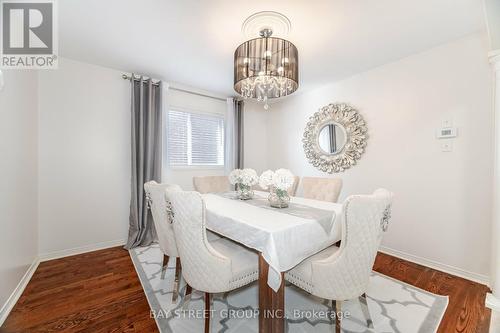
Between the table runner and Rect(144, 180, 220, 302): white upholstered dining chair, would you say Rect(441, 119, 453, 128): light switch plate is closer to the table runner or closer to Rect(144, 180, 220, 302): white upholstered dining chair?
the table runner

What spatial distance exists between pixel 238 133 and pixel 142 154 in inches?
66.5

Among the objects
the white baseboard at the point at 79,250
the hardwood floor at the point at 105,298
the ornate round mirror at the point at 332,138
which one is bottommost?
the hardwood floor at the point at 105,298

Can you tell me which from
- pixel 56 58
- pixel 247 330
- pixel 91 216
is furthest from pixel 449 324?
pixel 56 58

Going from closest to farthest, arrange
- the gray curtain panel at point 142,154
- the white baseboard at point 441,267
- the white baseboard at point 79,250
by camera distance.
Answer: the white baseboard at point 441,267, the white baseboard at point 79,250, the gray curtain panel at point 142,154

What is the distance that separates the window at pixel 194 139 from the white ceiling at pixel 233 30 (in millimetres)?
878

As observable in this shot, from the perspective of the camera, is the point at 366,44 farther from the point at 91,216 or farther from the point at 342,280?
the point at 91,216

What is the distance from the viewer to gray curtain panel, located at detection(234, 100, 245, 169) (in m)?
3.89

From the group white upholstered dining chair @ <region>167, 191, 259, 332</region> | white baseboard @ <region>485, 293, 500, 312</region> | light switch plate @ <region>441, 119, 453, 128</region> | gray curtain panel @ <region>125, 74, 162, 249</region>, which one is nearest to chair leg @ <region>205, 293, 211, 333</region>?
white upholstered dining chair @ <region>167, 191, 259, 332</region>

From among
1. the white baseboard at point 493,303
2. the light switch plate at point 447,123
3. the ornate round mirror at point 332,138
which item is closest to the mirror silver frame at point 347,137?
the ornate round mirror at point 332,138

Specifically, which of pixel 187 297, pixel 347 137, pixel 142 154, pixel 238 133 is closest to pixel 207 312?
pixel 187 297

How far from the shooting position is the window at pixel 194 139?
3373 millimetres

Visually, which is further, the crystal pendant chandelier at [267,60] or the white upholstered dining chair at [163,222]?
the crystal pendant chandelier at [267,60]

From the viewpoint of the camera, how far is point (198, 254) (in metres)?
1.27

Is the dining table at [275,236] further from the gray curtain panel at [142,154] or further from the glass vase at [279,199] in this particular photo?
the gray curtain panel at [142,154]
